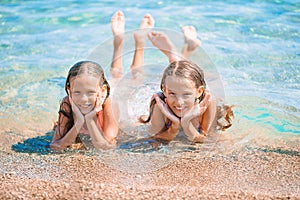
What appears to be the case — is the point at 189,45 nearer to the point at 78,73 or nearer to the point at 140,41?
the point at 140,41

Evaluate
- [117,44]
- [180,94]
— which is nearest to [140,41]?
[117,44]

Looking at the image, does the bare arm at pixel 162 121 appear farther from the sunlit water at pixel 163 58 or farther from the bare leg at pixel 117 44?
the bare leg at pixel 117 44

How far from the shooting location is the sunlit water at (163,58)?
4266 mm

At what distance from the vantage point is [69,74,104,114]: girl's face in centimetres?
344

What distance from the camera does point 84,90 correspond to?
3.44m

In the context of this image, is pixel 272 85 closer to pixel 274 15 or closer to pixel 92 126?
pixel 92 126

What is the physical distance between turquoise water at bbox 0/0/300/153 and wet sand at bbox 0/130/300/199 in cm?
51

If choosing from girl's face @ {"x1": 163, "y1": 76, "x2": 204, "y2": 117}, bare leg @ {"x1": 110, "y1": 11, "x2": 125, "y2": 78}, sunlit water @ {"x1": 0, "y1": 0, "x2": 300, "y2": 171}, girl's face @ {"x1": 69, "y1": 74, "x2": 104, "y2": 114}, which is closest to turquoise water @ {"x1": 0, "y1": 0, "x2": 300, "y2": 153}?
sunlit water @ {"x1": 0, "y1": 0, "x2": 300, "y2": 171}

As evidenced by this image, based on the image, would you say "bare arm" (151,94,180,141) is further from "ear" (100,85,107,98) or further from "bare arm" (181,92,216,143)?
"ear" (100,85,107,98)

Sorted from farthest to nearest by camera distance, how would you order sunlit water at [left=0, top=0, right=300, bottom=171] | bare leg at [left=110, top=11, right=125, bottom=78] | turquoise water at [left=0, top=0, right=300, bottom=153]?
bare leg at [left=110, top=11, right=125, bottom=78], turquoise water at [left=0, top=0, right=300, bottom=153], sunlit water at [left=0, top=0, right=300, bottom=171]

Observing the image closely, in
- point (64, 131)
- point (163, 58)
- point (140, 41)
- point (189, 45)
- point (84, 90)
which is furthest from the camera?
point (163, 58)

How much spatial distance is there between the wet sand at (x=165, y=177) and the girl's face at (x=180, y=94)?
39 centimetres

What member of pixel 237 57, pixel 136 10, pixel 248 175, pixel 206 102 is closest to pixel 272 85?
pixel 237 57

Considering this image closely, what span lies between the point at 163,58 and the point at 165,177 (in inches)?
134
